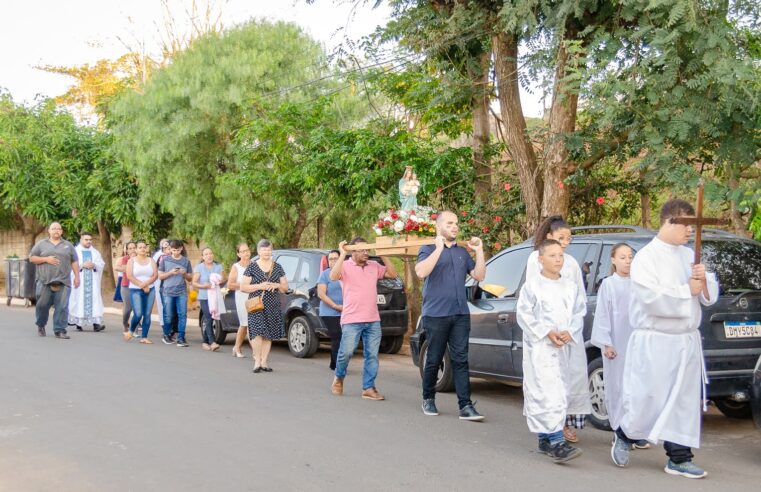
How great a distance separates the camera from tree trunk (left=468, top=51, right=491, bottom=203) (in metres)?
14.6

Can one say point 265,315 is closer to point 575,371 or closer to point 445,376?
point 445,376

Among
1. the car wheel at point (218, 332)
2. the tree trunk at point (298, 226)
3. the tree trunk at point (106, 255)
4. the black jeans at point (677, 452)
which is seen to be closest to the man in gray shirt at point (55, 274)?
the car wheel at point (218, 332)

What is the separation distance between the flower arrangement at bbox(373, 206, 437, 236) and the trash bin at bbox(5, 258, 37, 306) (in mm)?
15834

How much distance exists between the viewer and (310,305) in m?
12.8

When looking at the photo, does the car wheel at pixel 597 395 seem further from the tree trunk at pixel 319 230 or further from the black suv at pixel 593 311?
the tree trunk at pixel 319 230

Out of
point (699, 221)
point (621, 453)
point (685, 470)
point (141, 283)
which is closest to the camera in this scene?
point (699, 221)

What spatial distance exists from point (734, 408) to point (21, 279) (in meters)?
22.0

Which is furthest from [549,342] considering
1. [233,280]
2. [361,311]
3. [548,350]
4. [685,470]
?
[233,280]

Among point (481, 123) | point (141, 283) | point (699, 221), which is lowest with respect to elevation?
point (141, 283)

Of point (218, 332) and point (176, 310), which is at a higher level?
point (176, 310)

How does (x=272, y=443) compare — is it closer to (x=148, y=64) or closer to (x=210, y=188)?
(x=210, y=188)

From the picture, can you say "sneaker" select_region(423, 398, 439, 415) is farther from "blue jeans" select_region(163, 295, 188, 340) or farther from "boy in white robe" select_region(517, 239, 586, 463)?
"blue jeans" select_region(163, 295, 188, 340)

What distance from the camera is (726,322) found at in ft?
22.9

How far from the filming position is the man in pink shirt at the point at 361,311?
8.98m
